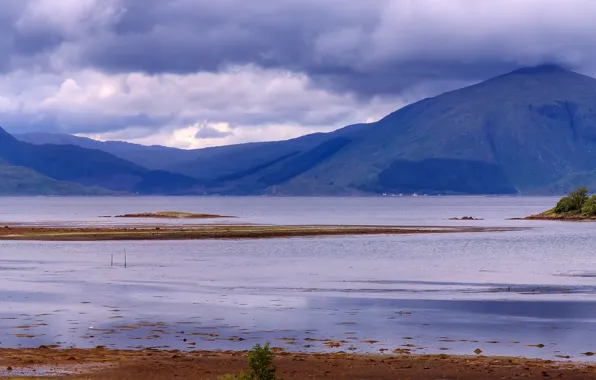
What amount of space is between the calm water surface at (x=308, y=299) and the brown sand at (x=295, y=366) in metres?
2.43

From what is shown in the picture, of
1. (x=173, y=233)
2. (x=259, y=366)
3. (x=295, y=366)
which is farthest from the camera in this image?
(x=173, y=233)

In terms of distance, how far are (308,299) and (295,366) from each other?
23.1 meters

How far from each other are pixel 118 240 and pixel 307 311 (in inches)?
2986

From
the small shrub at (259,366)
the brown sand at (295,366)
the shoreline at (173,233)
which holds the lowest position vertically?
the brown sand at (295,366)

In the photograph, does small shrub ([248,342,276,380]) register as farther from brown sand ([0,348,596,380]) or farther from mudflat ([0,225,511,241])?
mudflat ([0,225,511,241])

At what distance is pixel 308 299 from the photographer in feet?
185

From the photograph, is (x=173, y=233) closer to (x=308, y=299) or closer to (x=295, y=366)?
(x=308, y=299)

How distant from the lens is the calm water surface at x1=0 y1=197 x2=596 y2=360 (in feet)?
133

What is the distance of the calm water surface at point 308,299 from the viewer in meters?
40.4

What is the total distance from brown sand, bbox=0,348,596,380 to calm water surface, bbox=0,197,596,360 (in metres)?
2.43

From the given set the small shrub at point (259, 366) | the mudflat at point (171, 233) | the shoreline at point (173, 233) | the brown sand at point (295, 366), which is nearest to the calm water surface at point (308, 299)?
the brown sand at point (295, 366)

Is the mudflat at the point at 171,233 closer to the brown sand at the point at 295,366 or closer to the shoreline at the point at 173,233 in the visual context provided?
the shoreline at the point at 173,233

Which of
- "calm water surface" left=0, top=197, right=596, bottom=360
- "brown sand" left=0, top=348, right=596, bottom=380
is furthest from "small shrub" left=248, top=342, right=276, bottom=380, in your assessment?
"calm water surface" left=0, top=197, right=596, bottom=360

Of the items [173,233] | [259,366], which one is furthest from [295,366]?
[173,233]
